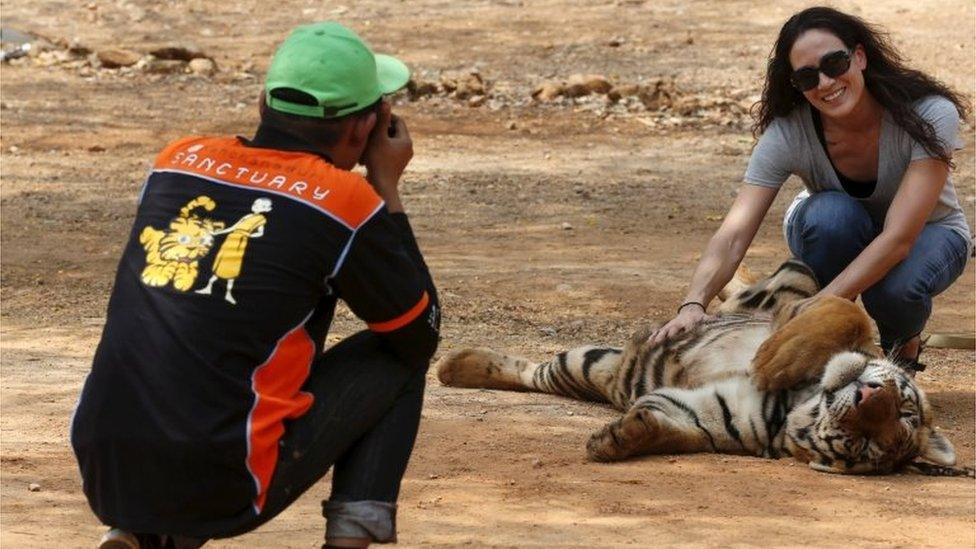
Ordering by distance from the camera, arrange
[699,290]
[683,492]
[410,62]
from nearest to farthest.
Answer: [683,492] < [699,290] < [410,62]

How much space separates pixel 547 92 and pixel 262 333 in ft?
34.4

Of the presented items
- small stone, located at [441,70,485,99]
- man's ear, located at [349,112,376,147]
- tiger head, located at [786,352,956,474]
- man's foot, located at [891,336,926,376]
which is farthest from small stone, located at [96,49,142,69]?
man's ear, located at [349,112,376,147]

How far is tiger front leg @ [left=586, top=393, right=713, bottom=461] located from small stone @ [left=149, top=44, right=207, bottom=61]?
1017 centimetres

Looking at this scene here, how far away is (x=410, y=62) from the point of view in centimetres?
1488

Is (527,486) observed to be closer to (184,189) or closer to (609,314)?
(184,189)

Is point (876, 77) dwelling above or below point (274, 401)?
above

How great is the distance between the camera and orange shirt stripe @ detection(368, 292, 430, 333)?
3.37 meters

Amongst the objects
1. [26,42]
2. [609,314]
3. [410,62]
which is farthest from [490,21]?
[609,314]

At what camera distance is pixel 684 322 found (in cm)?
554

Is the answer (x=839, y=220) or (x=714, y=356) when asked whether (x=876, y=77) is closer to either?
(x=839, y=220)

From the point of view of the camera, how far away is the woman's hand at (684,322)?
18.2 ft

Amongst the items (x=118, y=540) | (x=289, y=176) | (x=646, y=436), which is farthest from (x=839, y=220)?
(x=118, y=540)

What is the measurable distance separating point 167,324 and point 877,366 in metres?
2.70

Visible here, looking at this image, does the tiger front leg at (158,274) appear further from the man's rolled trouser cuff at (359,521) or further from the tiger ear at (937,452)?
the tiger ear at (937,452)
